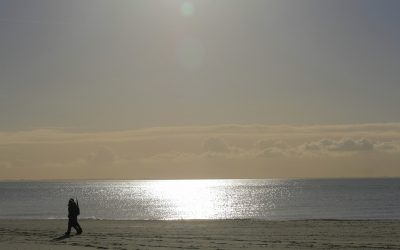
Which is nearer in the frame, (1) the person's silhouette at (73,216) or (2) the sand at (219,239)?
(2) the sand at (219,239)

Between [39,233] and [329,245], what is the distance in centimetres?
1380

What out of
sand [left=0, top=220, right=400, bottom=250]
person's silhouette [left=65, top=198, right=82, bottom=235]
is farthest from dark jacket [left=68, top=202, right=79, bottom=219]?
sand [left=0, top=220, right=400, bottom=250]

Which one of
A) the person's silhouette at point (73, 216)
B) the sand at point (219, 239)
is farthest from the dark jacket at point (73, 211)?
the sand at point (219, 239)

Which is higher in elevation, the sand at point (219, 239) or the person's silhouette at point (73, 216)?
the person's silhouette at point (73, 216)

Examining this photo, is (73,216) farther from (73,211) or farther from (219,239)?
(219,239)

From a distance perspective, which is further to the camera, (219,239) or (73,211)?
(73,211)

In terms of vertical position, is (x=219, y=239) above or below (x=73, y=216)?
below

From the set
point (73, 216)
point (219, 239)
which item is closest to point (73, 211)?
point (73, 216)

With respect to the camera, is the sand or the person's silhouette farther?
the person's silhouette

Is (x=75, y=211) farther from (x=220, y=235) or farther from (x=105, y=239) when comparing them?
(x=220, y=235)

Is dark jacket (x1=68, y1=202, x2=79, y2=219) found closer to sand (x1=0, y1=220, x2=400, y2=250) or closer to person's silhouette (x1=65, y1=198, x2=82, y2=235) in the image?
person's silhouette (x1=65, y1=198, x2=82, y2=235)

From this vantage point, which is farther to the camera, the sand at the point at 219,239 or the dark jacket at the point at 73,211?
the dark jacket at the point at 73,211

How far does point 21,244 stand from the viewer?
2100cm

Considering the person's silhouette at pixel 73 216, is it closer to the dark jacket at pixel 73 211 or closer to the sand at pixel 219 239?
the dark jacket at pixel 73 211
